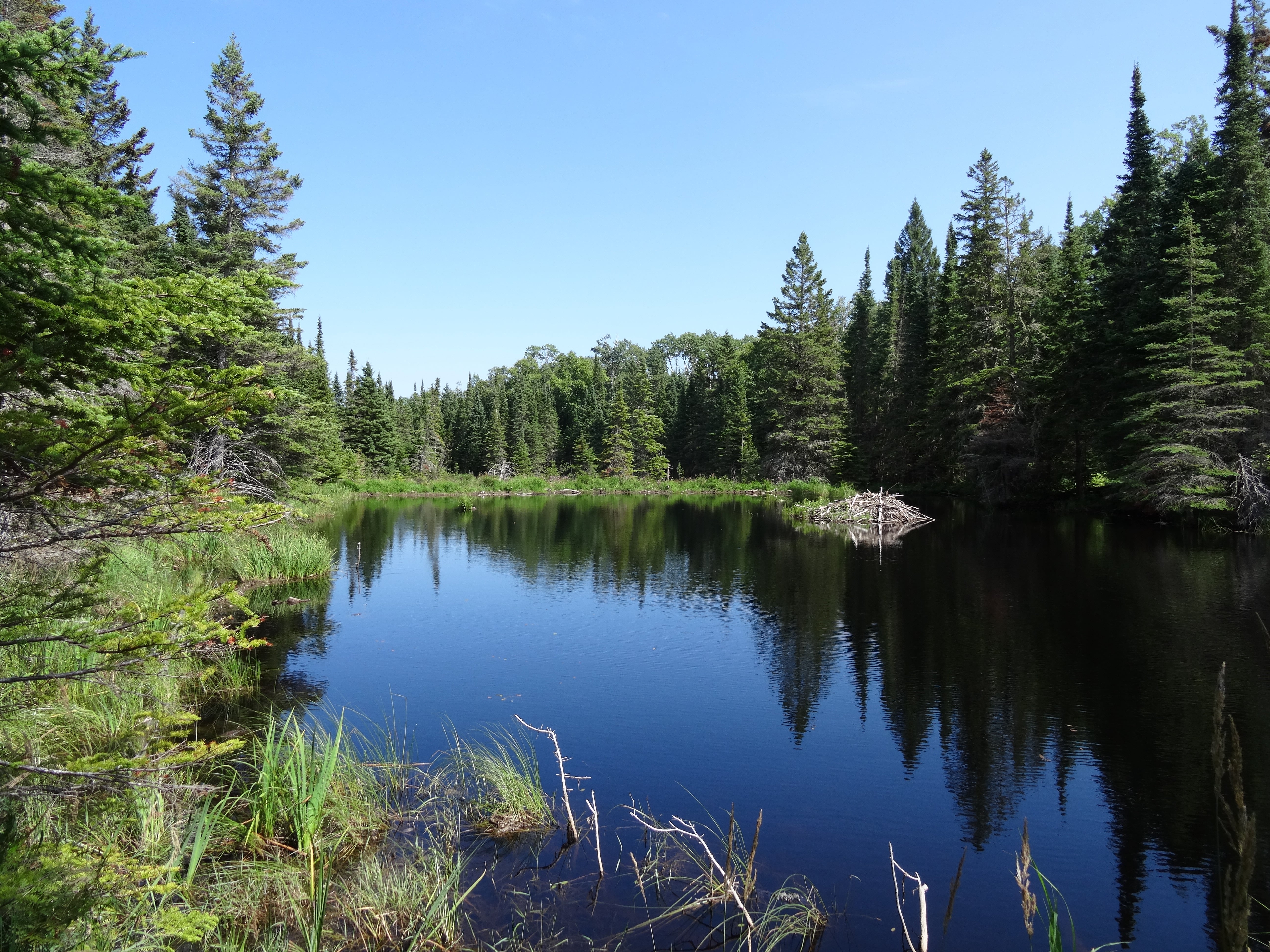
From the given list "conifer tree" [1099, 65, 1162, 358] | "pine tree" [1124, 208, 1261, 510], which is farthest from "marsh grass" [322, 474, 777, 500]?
"pine tree" [1124, 208, 1261, 510]

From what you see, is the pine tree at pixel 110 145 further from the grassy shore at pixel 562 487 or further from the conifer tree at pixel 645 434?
the conifer tree at pixel 645 434

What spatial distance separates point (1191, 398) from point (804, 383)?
28.2 meters

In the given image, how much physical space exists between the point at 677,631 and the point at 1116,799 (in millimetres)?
8401

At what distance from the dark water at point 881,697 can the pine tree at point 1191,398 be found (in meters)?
2.78

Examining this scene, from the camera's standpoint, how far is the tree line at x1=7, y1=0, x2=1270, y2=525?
17.1 ft

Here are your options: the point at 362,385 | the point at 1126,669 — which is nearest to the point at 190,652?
the point at 1126,669

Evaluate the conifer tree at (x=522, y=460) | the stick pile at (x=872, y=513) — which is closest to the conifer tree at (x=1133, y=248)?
the stick pile at (x=872, y=513)

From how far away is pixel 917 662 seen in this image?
12.4 meters

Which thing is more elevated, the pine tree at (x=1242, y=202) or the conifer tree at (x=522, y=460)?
the pine tree at (x=1242, y=202)

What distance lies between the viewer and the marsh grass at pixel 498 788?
6.95 m

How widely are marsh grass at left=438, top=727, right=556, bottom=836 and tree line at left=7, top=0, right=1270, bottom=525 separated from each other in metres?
3.94

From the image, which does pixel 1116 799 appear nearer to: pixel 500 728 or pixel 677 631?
pixel 500 728

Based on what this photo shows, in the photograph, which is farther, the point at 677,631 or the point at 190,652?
the point at 677,631

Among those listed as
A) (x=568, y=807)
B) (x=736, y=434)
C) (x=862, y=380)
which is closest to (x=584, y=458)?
(x=736, y=434)
